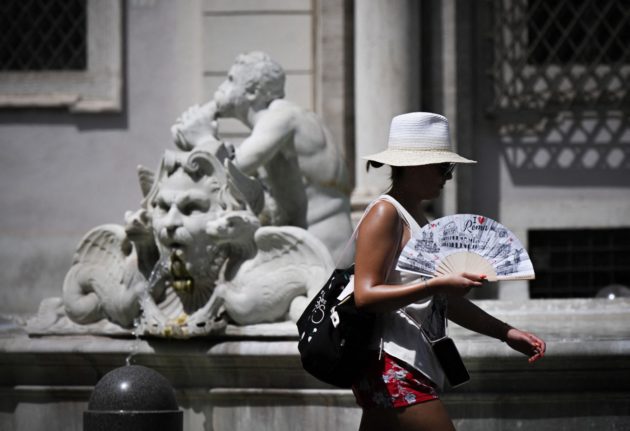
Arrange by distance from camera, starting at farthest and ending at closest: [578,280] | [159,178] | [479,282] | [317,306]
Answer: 1. [578,280]
2. [159,178]
3. [317,306]
4. [479,282]

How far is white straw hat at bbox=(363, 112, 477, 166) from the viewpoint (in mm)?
4551

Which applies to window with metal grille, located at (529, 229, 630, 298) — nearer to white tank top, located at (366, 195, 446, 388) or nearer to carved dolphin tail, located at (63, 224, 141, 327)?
carved dolphin tail, located at (63, 224, 141, 327)

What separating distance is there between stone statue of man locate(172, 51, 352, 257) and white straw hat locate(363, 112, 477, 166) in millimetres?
3843

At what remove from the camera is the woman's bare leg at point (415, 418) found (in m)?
4.41

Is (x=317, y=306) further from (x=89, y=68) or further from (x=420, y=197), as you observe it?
(x=89, y=68)

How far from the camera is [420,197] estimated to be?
461cm

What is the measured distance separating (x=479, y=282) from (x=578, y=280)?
9.80m

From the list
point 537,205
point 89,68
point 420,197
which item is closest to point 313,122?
point 420,197

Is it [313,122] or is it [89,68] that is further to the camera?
[89,68]

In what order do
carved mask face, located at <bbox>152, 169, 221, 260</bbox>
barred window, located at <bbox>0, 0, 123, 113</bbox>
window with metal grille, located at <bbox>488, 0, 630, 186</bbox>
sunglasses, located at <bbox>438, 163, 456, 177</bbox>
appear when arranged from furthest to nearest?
barred window, located at <bbox>0, 0, 123, 113</bbox> → window with metal grille, located at <bbox>488, 0, 630, 186</bbox> → carved mask face, located at <bbox>152, 169, 221, 260</bbox> → sunglasses, located at <bbox>438, 163, 456, 177</bbox>

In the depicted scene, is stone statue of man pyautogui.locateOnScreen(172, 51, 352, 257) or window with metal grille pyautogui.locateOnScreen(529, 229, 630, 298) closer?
stone statue of man pyautogui.locateOnScreen(172, 51, 352, 257)

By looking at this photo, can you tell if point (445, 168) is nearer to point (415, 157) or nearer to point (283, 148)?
point (415, 157)

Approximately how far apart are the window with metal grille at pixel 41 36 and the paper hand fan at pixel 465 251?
1080cm

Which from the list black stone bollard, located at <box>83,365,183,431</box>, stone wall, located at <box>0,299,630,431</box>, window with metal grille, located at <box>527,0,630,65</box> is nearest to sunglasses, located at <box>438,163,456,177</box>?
black stone bollard, located at <box>83,365,183,431</box>
